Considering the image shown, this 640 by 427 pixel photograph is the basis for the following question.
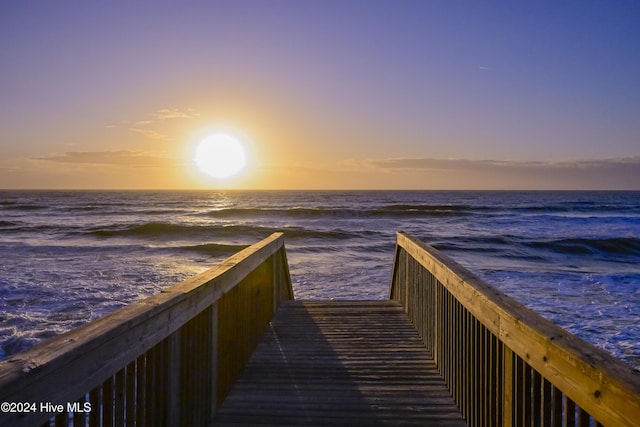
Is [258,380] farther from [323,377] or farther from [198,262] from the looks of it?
[198,262]

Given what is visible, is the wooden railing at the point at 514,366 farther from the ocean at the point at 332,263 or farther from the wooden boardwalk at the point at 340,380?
the ocean at the point at 332,263

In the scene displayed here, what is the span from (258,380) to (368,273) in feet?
40.2

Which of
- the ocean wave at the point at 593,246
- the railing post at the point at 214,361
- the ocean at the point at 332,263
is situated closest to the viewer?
the railing post at the point at 214,361

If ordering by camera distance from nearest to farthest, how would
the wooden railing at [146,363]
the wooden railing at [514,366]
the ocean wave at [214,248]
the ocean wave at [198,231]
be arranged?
the wooden railing at [146,363], the wooden railing at [514,366], the ocean wave at [214,248], the ocean wave at [198,231]

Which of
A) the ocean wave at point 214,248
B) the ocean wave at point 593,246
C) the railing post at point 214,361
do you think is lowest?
the ocean wave at point 214,248

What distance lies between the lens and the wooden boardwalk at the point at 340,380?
317 centimetres

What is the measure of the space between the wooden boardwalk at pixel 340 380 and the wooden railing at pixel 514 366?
0.23m

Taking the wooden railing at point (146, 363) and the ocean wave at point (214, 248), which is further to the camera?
the ocean wave at point (214, 248)

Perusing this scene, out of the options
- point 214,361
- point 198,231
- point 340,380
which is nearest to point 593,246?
point 198,231

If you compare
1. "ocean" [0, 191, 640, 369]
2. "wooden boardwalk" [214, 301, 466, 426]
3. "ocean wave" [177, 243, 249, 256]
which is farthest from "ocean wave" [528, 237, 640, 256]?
"wooden boardwalk" [214, 301, 466, 426]

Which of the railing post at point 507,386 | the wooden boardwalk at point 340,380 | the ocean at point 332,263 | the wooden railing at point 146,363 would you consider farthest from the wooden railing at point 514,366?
the ocean at point 332,263

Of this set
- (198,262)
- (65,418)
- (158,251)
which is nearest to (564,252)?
(198,262)

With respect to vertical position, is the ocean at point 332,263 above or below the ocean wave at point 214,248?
above

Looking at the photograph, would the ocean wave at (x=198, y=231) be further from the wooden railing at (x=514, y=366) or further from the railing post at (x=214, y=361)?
the railing post at (x=214, y=361)
